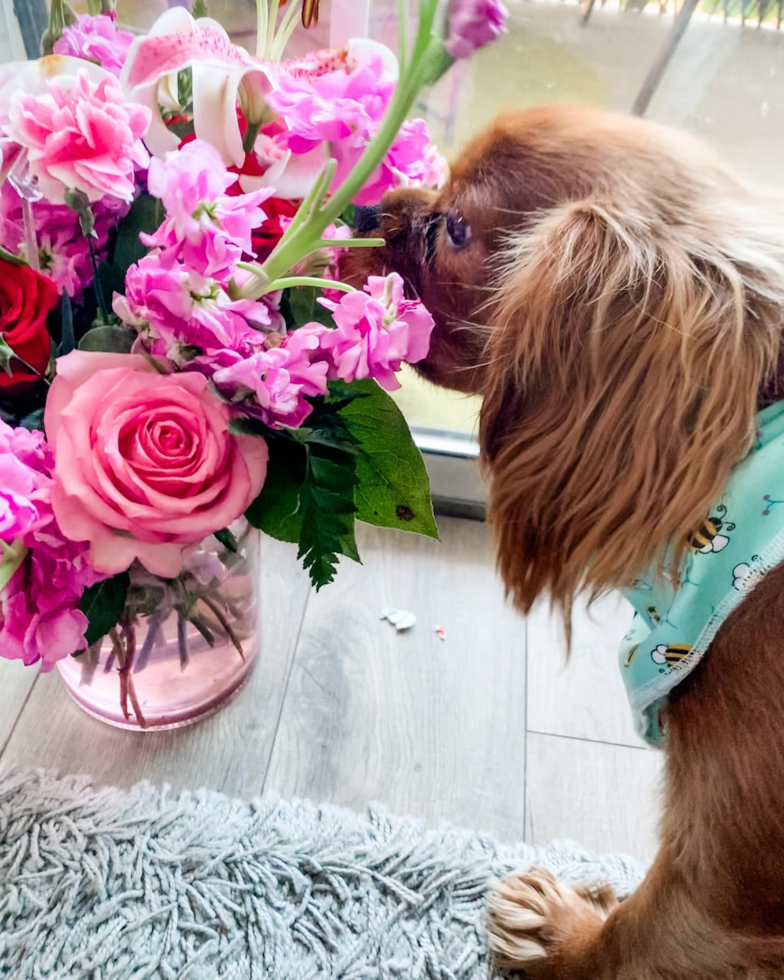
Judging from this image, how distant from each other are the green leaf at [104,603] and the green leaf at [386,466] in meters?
0.19

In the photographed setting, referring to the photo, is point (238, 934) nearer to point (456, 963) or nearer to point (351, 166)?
point (456, 963)

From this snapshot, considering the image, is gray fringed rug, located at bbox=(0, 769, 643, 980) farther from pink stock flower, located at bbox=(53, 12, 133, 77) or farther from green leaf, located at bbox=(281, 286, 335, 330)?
pink stock flower, located at bbox=(53, 12, 133, 77)

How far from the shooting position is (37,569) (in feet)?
1.81

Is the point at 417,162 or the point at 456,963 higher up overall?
the point at 417,162

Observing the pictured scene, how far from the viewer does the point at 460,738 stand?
1113 mm

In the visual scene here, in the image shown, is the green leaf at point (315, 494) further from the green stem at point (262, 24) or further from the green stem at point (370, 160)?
the green stem at point (262, 24)

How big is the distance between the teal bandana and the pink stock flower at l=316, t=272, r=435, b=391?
261mm

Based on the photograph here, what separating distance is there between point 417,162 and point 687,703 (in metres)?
0.47

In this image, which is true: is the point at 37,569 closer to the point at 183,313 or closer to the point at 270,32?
the point at 183,313

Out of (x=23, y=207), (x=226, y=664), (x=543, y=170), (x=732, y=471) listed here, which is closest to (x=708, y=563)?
(x=732, y=471)

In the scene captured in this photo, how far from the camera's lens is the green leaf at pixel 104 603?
2.18 ft

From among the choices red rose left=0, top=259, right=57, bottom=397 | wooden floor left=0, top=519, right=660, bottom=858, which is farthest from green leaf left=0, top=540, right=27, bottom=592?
wooden floor left=0, top=519, right=660, bottom=858

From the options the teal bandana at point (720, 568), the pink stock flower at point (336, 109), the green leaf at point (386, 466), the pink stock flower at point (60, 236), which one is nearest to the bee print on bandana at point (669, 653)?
the teal bandana at point (720, 568)

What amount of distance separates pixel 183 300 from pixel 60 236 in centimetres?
17
